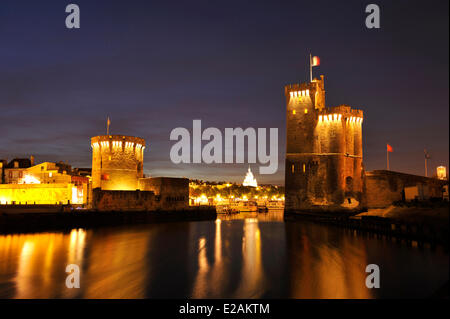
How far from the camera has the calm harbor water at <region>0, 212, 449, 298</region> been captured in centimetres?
1141

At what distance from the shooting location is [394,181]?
3622 centimetres

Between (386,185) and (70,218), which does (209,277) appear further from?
(386,185)

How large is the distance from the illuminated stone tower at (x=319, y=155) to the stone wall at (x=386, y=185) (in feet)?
3.85

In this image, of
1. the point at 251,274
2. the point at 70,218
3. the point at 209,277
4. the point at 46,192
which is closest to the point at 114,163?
the point at 46,192

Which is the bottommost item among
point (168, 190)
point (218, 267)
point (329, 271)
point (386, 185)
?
point (218, 267)

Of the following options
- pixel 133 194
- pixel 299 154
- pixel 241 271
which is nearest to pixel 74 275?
pixel 241 271

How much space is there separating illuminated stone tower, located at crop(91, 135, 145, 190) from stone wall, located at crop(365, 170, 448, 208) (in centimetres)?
2590

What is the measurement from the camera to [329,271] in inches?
543

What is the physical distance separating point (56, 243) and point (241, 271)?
13.2m

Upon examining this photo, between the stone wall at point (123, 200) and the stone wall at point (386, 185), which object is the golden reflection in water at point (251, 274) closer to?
the stone wall at point (123, 200)

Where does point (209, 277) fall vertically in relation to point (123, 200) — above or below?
below

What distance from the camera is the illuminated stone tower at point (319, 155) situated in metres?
36.0

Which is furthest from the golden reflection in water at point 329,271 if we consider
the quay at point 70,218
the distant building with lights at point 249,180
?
the distant building with lights at point 249,180

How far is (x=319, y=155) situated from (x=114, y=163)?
2242cm
